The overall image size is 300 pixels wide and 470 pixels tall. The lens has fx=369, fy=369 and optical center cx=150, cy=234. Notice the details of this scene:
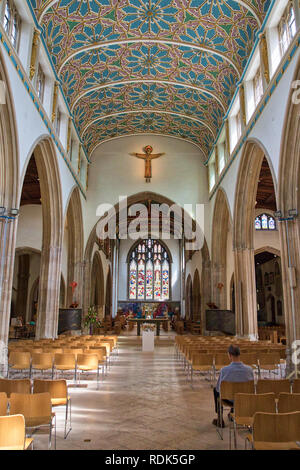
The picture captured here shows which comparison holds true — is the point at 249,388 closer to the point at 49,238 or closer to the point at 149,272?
the point at 49,238

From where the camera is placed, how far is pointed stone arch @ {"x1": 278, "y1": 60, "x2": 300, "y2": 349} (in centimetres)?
930

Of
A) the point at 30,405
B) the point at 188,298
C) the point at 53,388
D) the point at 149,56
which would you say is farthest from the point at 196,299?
the point at 30,405

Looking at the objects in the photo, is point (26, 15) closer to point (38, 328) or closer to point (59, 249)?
point (59, 249)

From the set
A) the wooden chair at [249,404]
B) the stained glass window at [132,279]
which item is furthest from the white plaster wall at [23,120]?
the stained glass window at [132,279]

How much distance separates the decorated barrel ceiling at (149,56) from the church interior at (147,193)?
6cm

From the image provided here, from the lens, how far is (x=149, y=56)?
1442 cm

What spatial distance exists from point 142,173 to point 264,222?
7559 millimetres

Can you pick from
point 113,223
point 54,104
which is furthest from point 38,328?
point 113,223

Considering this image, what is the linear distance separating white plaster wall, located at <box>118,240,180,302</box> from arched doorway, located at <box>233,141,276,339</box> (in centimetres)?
2314

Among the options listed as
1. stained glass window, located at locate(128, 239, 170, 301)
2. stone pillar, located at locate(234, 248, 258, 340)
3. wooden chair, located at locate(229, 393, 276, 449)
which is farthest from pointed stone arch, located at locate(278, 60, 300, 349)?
stained glass window, located at locate(128, 239, 170, 301)

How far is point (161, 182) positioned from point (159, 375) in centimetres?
1349

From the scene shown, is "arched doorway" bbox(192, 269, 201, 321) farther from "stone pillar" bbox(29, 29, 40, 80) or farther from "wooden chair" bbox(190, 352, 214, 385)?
"wooden chair" bbox(190, 352, 214, 385)

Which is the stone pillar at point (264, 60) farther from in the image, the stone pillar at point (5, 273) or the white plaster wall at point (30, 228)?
the white plaster wall at point (30, 228)

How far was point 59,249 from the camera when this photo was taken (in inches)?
582
